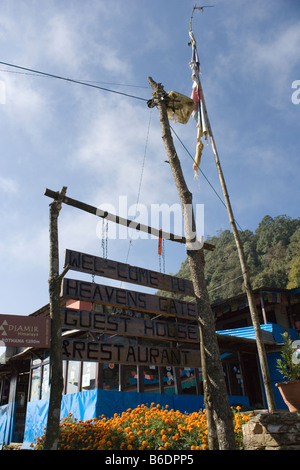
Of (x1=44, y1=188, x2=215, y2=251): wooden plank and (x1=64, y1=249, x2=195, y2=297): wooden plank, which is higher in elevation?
(x1=44, y1=188, x2=215, y2=251): wooden plank

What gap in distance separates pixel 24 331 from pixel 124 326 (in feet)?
6.75

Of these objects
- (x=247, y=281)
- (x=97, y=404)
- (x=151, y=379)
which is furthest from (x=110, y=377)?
(x=247, y=281)

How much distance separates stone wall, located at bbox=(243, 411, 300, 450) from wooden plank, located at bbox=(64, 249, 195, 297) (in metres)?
3.10

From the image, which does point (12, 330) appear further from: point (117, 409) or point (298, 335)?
point (298, 335)

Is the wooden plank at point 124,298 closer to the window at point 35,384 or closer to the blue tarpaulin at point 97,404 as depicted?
the blue tarpaulin at point 97,404

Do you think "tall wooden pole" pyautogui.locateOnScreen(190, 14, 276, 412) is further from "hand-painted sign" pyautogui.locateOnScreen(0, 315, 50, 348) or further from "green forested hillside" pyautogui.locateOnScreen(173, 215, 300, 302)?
"green forested hillside" pyautogui.locateOnScreen(173, 215, 300, 302)

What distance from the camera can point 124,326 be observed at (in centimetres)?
691

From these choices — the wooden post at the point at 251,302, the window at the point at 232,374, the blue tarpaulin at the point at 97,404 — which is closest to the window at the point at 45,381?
the blue tarpaulin at the point at 97,404

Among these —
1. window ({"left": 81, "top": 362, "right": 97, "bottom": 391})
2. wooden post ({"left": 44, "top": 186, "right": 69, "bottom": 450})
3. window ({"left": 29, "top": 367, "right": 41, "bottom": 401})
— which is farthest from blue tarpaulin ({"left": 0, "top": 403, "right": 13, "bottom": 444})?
wooden post ({"left": 44, "top": 186, "right": 69, "bottom": 450})

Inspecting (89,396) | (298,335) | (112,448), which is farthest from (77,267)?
(298,335)

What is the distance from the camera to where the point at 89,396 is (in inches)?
449

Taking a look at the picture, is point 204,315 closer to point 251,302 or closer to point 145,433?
point 145,433

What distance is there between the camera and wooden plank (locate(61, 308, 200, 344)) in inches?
250
